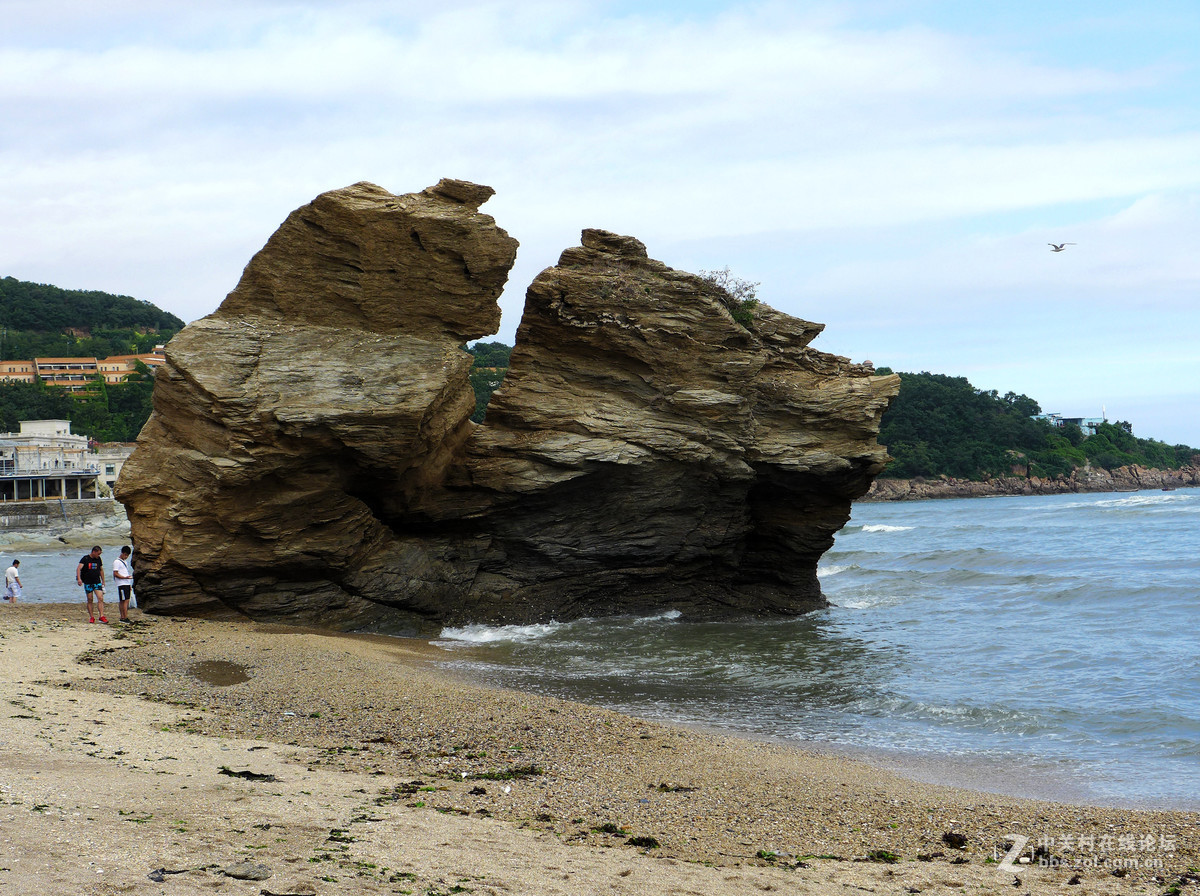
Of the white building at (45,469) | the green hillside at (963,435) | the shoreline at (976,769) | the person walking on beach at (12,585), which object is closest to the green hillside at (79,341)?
the white building at (45,469)

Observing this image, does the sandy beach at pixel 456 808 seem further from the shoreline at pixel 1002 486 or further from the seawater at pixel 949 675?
the shoreline at pixel 1002 486

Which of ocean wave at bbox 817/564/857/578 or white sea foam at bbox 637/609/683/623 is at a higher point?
white sea foam at bbox 637/609/683/623

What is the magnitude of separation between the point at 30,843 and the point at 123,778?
1.97 m

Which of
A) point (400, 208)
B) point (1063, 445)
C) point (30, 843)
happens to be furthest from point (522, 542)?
point (1063, 445)

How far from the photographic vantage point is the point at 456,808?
725 centimetres

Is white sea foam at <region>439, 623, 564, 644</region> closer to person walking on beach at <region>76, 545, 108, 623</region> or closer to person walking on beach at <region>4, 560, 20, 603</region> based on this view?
person walking on beach at <region>76, 545, 108, 623</region>

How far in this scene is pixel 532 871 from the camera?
590 cm

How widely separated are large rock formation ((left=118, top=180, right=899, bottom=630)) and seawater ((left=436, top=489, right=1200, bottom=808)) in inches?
66.8

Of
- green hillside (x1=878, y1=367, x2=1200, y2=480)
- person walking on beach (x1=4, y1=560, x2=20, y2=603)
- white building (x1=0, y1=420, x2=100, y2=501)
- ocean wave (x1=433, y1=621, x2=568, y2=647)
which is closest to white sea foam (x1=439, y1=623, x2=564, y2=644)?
ocean wave (x1=433, y1=621, x2=568, y2=647)

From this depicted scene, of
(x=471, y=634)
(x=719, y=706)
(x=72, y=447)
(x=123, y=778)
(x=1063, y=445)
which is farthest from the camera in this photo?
(x=1063, y=445)

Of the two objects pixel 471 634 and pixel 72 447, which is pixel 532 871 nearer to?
pixel 471 634

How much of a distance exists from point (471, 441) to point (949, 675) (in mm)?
10422

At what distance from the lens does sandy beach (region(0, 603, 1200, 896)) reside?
5555 mm

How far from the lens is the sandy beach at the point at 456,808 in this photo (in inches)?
219
